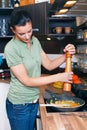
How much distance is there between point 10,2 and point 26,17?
62.3 inches

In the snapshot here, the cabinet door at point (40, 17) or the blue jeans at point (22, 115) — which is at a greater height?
the cabinet door at point (40, 17)

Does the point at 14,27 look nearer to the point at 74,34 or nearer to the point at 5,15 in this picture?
the point at 74,34

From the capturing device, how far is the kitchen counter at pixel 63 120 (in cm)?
123

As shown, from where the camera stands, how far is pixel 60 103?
1579mm

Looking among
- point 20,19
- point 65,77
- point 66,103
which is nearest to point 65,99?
point 66,103

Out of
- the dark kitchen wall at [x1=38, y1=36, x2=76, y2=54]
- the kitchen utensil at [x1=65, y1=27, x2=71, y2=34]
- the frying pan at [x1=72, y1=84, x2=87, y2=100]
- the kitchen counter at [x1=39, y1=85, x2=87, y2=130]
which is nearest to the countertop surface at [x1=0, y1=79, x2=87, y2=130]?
the kitchen counter at [x1=39, y1=85, x2=87, y2=130]

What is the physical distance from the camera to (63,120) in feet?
4.38

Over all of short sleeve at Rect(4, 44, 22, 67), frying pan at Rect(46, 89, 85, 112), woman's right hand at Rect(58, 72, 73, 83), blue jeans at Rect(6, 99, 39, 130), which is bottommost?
blue jeans at Rect(6, 99, 39, 130)

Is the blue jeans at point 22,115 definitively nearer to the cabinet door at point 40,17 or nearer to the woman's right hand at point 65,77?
the woman's right hand at point 65,77

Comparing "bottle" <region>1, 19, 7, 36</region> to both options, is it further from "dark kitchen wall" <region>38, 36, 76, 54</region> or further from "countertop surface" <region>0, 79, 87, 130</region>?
"countertop surface" <region>0, 79, 87, 130</region>

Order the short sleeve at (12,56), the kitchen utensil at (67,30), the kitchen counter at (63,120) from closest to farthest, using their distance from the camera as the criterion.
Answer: the kitchen counter at (63,120), the short sleeve at (12,56), the kitchen utensil at (67,30)

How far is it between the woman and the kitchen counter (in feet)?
0.68

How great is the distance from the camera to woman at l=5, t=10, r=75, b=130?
1.55m

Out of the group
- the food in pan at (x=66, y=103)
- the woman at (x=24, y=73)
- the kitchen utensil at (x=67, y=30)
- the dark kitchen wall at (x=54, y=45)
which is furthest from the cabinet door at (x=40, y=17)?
the food in pan at (x=66, y=103)
